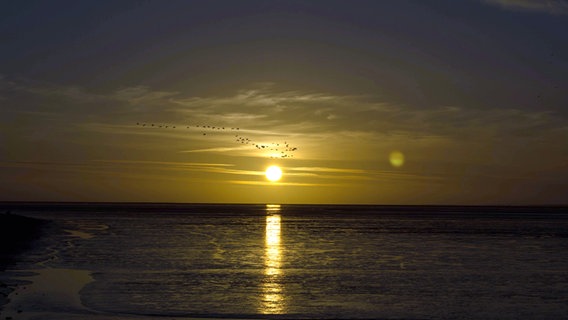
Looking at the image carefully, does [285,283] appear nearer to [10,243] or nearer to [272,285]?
[272,285]

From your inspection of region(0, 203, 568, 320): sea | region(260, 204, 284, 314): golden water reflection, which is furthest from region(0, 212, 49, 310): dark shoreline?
region(260, 204, 284, 314): golden water reflection

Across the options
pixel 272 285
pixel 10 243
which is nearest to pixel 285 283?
pixel 272 285

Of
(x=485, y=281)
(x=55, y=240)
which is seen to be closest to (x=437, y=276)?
(x=485, y=281)

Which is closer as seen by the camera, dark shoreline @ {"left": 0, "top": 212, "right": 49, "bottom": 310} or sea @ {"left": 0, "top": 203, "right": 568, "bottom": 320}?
sea @ {"left": 0, "top": 203, "right": 568, "bottom": 320}

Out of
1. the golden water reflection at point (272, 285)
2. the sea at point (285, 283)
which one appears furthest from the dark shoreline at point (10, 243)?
the golden water reflection at point (272, 285)

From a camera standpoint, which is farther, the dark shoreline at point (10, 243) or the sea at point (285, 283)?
the dark shoreline at point (10, 243)

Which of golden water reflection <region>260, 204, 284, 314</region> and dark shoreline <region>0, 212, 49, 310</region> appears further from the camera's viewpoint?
dark shoreline <region>0, 212, 49, 310</region>

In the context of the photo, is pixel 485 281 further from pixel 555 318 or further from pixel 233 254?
pixel 233 254

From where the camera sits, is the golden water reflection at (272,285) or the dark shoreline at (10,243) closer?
the golden water reflection at (272,285)

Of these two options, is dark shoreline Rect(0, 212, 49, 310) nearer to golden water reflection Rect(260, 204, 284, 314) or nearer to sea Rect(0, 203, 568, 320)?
sea Rect(0, 203, 568, 320)

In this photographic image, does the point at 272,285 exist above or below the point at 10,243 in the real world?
below

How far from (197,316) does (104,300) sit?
5107 mm

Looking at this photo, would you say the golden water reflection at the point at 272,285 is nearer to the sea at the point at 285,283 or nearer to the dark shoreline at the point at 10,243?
the sea at the point at 285,283

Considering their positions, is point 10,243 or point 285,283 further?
point 10,243
